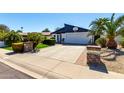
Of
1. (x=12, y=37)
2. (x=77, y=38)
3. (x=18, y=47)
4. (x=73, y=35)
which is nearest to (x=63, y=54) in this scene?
(x=18, y=47)

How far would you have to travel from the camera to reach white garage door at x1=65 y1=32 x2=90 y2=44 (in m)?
27.7

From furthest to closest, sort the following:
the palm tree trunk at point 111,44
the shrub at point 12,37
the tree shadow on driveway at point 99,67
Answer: the shrub at point 12,37, the palm tree trunk at point 111,44, the tree shadow on driveway at point 99,67

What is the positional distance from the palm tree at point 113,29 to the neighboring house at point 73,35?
404 inches

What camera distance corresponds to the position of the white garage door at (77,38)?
27688 millimetres

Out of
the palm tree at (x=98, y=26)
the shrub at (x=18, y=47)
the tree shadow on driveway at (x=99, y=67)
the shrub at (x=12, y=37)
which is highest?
the palm tree at (x=98, y=26)

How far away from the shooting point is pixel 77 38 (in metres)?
28.5

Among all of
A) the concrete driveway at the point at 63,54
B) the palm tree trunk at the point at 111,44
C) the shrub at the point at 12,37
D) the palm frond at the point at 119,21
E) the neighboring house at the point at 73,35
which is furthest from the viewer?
the neighboring house at the point at 73,35

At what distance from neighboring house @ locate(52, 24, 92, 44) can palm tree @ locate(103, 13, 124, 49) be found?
33.7ft

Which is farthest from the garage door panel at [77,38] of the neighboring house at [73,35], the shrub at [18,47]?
the shrub at [18,47]

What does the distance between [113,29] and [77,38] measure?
12997 millimetres

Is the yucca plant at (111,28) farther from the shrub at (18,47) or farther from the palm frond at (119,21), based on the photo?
the shrub at (18,47)
